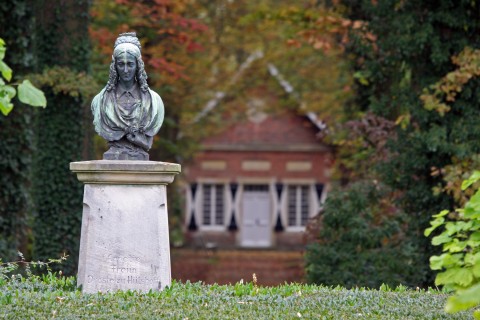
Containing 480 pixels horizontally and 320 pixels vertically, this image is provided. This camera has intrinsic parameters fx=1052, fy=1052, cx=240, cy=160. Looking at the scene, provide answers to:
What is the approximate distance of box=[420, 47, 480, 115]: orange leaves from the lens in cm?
1633

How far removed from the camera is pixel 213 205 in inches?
2009

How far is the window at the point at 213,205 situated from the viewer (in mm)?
50969

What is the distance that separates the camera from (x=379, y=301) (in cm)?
1047

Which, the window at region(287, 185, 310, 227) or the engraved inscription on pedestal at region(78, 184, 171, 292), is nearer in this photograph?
the engraved inscription on pedestal at region(78, 184, 171, 292)

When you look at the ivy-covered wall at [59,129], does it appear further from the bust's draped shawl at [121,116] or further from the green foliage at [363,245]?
the bust's draped shawl at [121,116]

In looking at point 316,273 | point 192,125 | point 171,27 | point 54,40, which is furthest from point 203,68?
point 316,273

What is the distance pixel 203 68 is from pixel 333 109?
4699mm

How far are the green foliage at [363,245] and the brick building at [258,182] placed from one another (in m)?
31.3

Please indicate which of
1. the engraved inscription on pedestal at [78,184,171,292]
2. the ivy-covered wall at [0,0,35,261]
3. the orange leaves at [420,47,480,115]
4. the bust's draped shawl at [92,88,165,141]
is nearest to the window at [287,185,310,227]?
the ivy-covered wall at [0,0,35,261]

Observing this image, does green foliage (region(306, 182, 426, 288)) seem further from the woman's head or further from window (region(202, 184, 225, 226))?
window (region(202, 184, 225, 226))

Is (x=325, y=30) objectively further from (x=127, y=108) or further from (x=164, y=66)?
(x=127, y=108)

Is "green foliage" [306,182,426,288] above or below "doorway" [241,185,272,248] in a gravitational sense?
below

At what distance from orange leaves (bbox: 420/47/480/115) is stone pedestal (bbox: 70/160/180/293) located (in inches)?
282

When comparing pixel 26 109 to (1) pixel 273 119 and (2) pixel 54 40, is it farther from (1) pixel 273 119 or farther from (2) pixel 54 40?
(1) pixel 273 119
